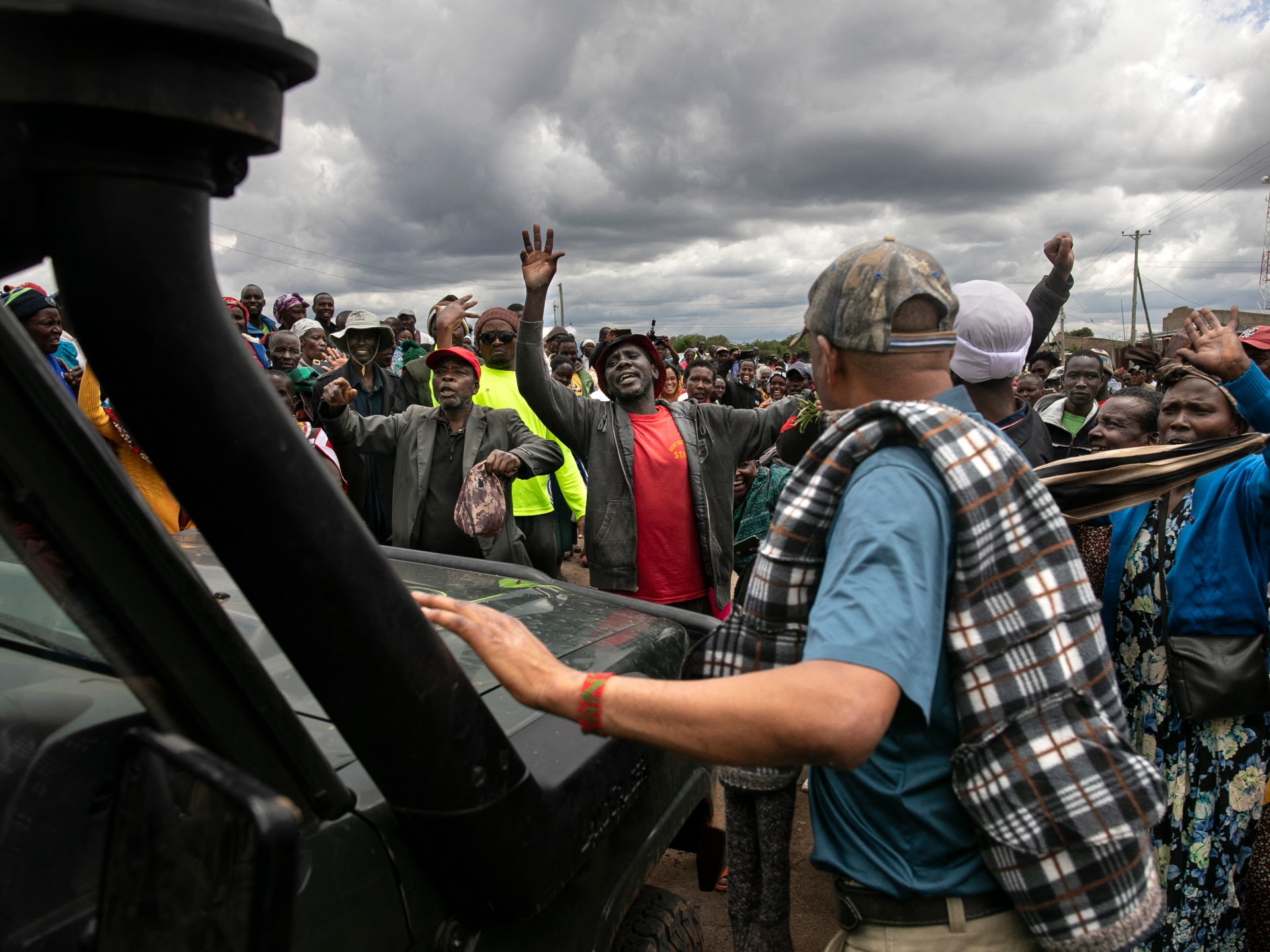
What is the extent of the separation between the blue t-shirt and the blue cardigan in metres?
1.55

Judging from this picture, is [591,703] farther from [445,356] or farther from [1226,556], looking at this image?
[445,356]

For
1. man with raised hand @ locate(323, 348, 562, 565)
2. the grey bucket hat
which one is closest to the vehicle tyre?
man with raised hand @ locate(323, 348, 562, 565)

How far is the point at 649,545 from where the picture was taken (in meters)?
4.07

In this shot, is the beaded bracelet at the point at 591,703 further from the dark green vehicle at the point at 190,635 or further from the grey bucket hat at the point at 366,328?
the grey bucket hat at the point at 366,328

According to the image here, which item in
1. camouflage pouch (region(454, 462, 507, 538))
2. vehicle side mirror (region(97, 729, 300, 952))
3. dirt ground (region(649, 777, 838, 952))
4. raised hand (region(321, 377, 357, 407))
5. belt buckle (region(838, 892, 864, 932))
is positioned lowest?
dirt ground (region(649, 777, 838, 952))

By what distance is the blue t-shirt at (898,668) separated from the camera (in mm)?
1150

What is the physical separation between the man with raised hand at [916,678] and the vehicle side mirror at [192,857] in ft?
1.82

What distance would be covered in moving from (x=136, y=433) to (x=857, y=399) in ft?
3.59

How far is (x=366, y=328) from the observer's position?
19.9 ft

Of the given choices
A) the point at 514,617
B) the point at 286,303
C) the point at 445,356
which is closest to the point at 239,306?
the point at 286,303

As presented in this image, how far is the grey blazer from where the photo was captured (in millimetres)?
4449

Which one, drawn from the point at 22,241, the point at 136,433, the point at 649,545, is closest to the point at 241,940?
the point at 136,433

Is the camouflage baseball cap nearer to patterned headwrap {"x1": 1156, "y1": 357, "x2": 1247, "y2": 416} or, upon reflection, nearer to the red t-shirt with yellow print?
patterned headwrap {"x1": 1156, "y1": 357, "x2": 1247, "y2": 416}

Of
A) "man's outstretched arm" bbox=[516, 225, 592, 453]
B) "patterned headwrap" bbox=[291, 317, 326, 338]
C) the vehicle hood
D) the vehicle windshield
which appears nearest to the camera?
the vehicle windshield
